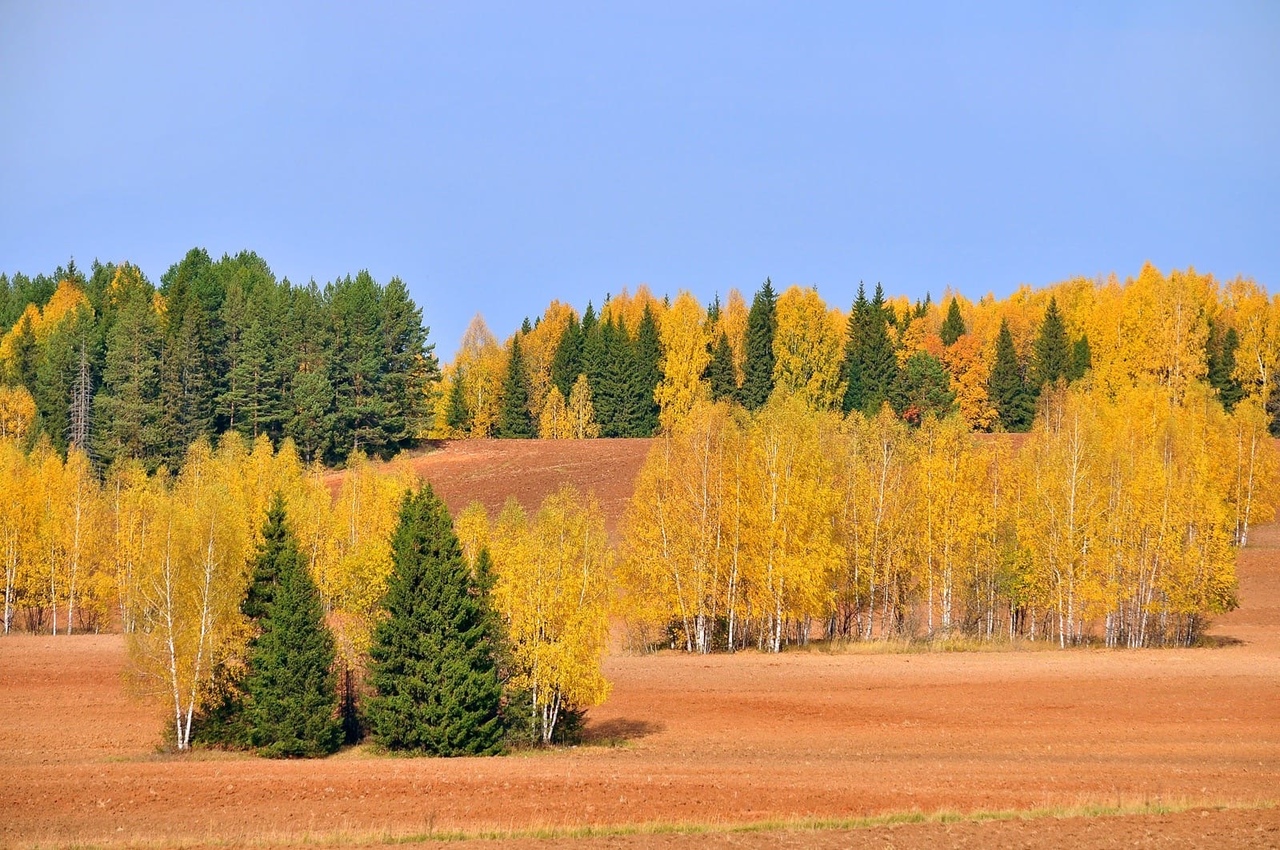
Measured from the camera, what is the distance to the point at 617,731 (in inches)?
1672

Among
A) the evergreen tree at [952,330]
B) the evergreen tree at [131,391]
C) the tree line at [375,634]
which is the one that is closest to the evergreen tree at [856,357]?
the evergreen tree at [952,330]

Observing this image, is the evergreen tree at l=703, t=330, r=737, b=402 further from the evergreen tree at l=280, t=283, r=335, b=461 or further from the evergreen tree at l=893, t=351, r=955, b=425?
the evergreen tree at l=280, t=283, r=335, b=461

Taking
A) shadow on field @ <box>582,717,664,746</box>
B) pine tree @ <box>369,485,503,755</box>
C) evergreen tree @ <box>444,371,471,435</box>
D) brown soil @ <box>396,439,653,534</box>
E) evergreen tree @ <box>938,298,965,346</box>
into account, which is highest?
evergreen tree @ <box>938,298,965,346</box>

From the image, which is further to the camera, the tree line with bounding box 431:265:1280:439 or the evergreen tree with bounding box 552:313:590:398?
the evergreen tree with bounding box 552:313:590:398

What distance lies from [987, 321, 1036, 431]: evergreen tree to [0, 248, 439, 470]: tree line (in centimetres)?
5383

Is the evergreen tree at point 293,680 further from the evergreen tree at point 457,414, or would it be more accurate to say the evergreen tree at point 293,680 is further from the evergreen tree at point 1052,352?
the evergreen tree at point 457,414

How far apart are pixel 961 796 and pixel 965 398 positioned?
99.8m

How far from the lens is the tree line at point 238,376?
352ft

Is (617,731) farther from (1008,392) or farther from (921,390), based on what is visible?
(1008,392)

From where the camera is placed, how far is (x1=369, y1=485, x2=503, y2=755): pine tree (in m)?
37.5

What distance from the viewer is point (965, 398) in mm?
125062

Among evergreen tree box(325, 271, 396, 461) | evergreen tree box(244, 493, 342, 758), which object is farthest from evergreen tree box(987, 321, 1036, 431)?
evergreen tree box(244, 493, 342, 758)

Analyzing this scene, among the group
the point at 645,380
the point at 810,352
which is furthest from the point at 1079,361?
the point at 645,380

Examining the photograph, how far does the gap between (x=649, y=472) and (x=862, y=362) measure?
61.6 m
